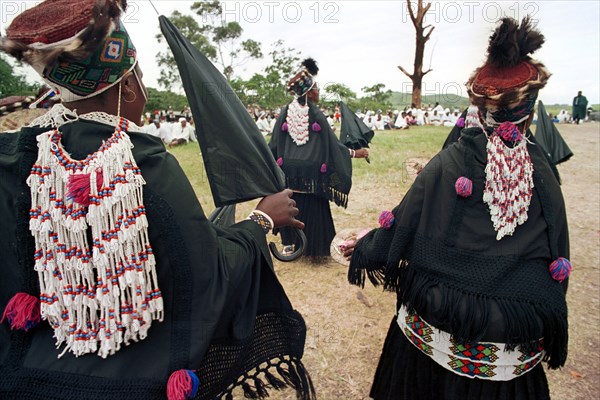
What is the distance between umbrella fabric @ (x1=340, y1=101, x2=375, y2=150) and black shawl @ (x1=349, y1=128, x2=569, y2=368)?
3632 mm

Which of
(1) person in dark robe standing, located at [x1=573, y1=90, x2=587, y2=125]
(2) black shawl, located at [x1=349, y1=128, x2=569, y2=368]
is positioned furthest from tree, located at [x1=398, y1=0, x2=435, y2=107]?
(2) black shawl, located at [x1=349, y1=128, x2=569, y2=368]

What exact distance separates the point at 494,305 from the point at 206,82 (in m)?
1.61

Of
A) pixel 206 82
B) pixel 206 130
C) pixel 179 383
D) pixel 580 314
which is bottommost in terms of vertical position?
pixel 580 314

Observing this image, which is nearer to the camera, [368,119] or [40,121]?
[40,121]

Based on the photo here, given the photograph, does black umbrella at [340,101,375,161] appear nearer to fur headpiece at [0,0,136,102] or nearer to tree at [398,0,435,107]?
fur headpiece at [0,0,136,102]

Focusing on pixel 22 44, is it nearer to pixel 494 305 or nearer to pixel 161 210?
pixel 161 210

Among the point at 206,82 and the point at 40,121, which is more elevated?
the point at 206,82

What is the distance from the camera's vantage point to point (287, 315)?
1.74 m

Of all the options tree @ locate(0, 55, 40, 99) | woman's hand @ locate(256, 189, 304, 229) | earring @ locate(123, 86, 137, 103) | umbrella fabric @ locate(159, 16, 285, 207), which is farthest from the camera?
tree @ locate(0, 55, 40, 99)

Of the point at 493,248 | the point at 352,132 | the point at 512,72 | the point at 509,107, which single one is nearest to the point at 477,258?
the point at 493,248

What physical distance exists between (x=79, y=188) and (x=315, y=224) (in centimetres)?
396

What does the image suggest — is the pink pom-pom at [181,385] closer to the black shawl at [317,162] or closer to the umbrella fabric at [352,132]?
the black shawl at [317,162]

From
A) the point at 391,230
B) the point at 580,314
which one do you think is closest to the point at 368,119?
the point at 580,314

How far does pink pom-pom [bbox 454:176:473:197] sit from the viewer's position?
5.96 feet
